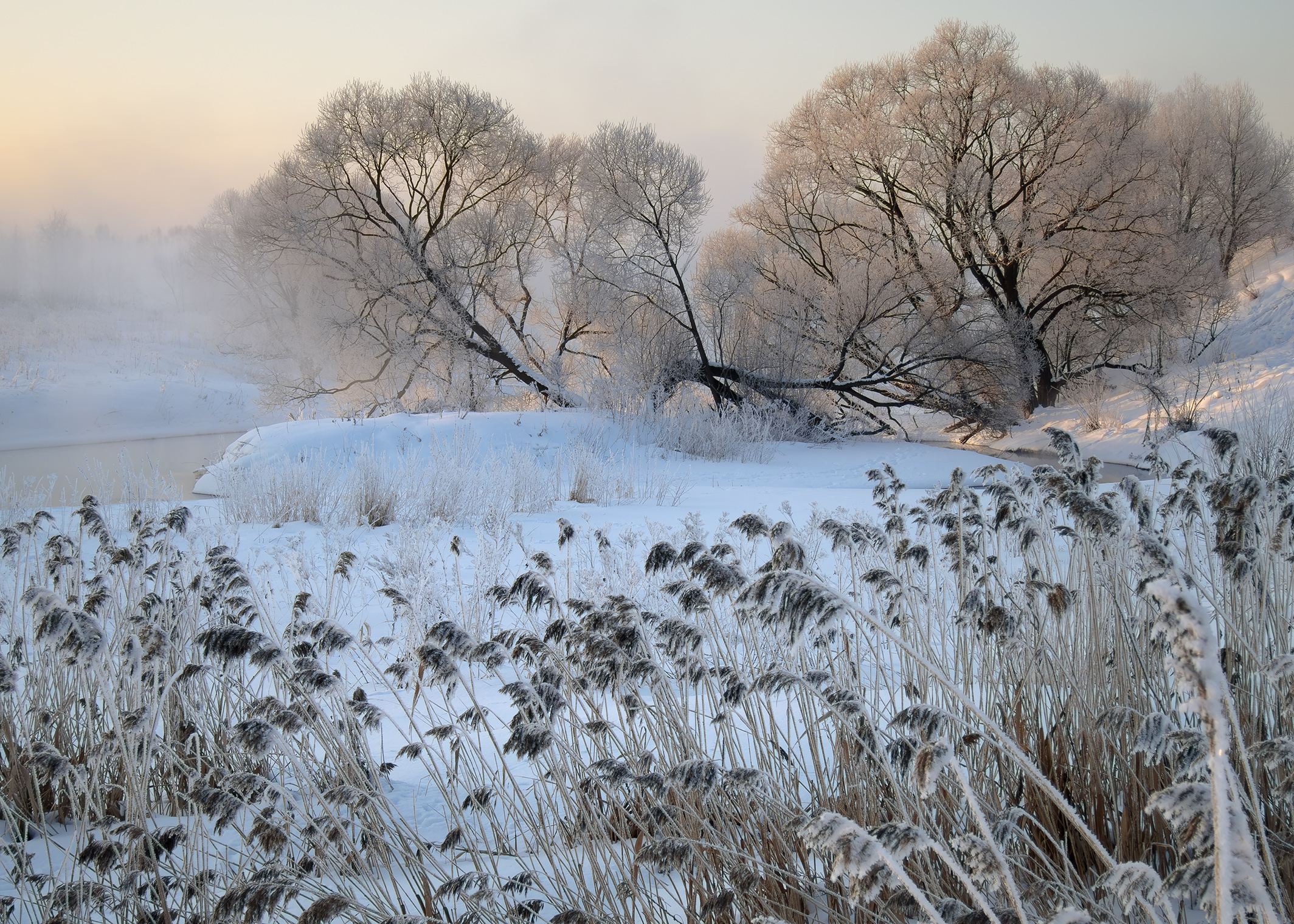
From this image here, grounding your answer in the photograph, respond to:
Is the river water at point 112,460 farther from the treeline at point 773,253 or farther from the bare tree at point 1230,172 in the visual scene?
the bare tree at point 1230,172

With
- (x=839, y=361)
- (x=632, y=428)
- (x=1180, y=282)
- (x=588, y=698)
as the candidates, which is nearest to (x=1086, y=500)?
(x=588, y=698)

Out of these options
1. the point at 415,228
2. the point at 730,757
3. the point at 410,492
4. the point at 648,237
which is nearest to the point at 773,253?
the point at 648,237

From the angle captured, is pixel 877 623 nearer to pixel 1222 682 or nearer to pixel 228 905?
pixel 1222 682

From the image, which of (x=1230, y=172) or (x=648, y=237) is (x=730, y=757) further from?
(x=1230, y=172)

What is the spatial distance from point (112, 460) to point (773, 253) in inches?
662

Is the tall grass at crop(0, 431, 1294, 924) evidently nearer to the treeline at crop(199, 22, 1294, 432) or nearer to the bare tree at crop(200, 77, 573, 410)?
the treeline at crop(199, 22, 1294, 432)

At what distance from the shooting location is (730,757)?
2.21m

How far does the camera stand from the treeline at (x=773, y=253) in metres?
18.2

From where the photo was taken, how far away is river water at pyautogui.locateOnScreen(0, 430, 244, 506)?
1070 centimetres

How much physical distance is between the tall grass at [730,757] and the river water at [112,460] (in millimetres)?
6370

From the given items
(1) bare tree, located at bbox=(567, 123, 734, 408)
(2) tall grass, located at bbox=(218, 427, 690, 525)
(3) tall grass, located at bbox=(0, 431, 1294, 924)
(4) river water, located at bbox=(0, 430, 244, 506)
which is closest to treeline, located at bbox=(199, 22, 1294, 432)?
(1) bare tree, located at bbox=(567, 123, 734, 408)

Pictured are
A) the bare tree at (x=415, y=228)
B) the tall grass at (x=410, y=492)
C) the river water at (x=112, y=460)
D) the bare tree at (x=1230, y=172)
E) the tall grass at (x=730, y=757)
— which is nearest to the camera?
the tall grass at (x=730, y=757)

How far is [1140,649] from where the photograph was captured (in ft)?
7.72

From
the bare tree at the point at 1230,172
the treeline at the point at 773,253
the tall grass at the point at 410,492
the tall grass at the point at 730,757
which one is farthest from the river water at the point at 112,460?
the bare tree at the point at 1230,172
